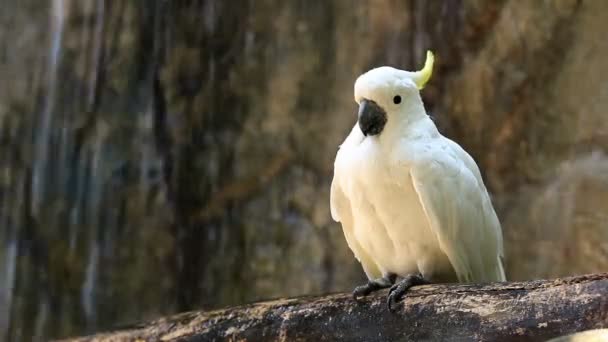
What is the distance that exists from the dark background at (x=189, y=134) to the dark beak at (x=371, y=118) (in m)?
1.27

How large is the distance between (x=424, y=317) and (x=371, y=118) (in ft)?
1.88

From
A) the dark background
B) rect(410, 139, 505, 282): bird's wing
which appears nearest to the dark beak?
rect(410, 139, 505, 282): bird's wing

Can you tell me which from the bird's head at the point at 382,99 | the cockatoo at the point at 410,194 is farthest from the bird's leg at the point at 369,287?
the bird's head at the point at 382,99

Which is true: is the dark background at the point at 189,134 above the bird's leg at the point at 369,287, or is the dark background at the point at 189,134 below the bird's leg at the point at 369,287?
above

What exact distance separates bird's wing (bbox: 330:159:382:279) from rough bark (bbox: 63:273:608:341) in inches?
12.3

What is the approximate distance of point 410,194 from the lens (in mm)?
2111

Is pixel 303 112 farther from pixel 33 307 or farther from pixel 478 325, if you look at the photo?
pixel 478 325

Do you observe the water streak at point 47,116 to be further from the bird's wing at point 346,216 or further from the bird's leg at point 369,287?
the bird's leg at point 369,287

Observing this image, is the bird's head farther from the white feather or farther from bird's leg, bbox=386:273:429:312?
bird's leg, bbox=386:273:429:312

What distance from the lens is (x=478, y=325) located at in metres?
1.76

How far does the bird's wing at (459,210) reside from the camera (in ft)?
6.81

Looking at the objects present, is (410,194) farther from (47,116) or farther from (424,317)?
(47,116)

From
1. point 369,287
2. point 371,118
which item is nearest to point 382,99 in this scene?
point 371,118

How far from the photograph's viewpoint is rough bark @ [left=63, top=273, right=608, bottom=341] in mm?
1662
